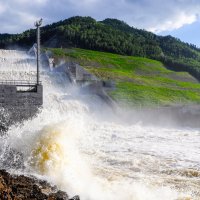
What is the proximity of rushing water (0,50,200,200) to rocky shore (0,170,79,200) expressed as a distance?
1.80ft

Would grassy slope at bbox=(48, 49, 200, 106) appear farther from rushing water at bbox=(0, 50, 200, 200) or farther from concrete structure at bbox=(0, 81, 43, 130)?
concrete structure at bbox=(0, 81, 43, 130)

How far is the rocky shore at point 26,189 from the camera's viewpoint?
35.1ft

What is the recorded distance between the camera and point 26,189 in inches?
462

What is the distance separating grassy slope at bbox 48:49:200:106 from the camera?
4200 cm

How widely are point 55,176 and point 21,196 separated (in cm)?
359

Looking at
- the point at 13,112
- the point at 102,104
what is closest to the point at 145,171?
the point at 13,112

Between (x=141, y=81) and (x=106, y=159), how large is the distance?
108 ft

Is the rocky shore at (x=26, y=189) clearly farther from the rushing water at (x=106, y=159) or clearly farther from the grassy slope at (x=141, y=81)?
the grassy slope at (x=141, y=81)

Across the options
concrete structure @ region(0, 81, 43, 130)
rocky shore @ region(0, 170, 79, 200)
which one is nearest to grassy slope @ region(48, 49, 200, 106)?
concrete structure @ region(0, 81, 43, 130)

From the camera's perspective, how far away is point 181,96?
157 feet

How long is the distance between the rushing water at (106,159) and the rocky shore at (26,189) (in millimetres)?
547

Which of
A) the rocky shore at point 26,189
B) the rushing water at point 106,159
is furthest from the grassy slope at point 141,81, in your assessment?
the rocky shore at point 26,189

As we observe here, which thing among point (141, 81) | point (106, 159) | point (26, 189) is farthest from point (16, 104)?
point (141, 81)

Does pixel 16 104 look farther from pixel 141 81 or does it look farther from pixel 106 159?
pixel 141 81
